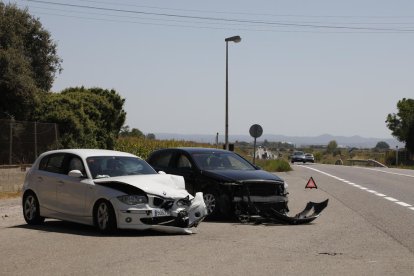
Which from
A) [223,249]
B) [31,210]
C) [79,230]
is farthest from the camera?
[31,210]

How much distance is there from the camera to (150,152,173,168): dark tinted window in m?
18.0

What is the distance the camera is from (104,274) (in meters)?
9.00

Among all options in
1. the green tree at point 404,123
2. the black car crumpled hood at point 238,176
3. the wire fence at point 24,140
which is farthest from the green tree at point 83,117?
the green tree at point 404,123

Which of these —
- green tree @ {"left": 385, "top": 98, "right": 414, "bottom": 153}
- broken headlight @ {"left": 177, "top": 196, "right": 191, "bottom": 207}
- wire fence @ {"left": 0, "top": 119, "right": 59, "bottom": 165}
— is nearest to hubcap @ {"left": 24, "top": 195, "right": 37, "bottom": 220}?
broken headlight @ {"left": 177, "top": 196, "right": 191, "bottom": 207}

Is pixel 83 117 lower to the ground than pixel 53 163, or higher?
higher

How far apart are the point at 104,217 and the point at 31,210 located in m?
2.33

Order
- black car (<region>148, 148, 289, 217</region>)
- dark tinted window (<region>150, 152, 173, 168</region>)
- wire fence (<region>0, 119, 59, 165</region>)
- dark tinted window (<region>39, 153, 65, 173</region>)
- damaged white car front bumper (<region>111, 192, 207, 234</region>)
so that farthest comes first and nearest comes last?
wire fence (<region>0, 119, 59, 165</region>), dark tinted window (<region>150, 152, 173, 168</region>), black car (<region>148, 148, 289, 217</region>), dark tinted window (<region>39, 153, 65, 173</region>), damaged white car front bumper (<region>111, 192, 207, 234</region>)

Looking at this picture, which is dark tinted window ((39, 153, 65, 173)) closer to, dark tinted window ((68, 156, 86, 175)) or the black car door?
dark tinted window ((68, 156, 86, 175))

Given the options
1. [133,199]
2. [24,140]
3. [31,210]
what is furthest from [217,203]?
[24,140]

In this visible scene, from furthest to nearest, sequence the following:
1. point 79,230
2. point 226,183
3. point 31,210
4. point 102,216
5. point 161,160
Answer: point 161,160, point 226,183, point 31,210, point 79,230, point 102,216

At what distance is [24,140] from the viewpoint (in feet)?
87.9

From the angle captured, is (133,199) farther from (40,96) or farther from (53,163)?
(40,96)

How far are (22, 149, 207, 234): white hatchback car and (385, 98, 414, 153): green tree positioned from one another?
61490 mm

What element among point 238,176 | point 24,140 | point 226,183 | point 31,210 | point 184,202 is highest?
point 24,140
